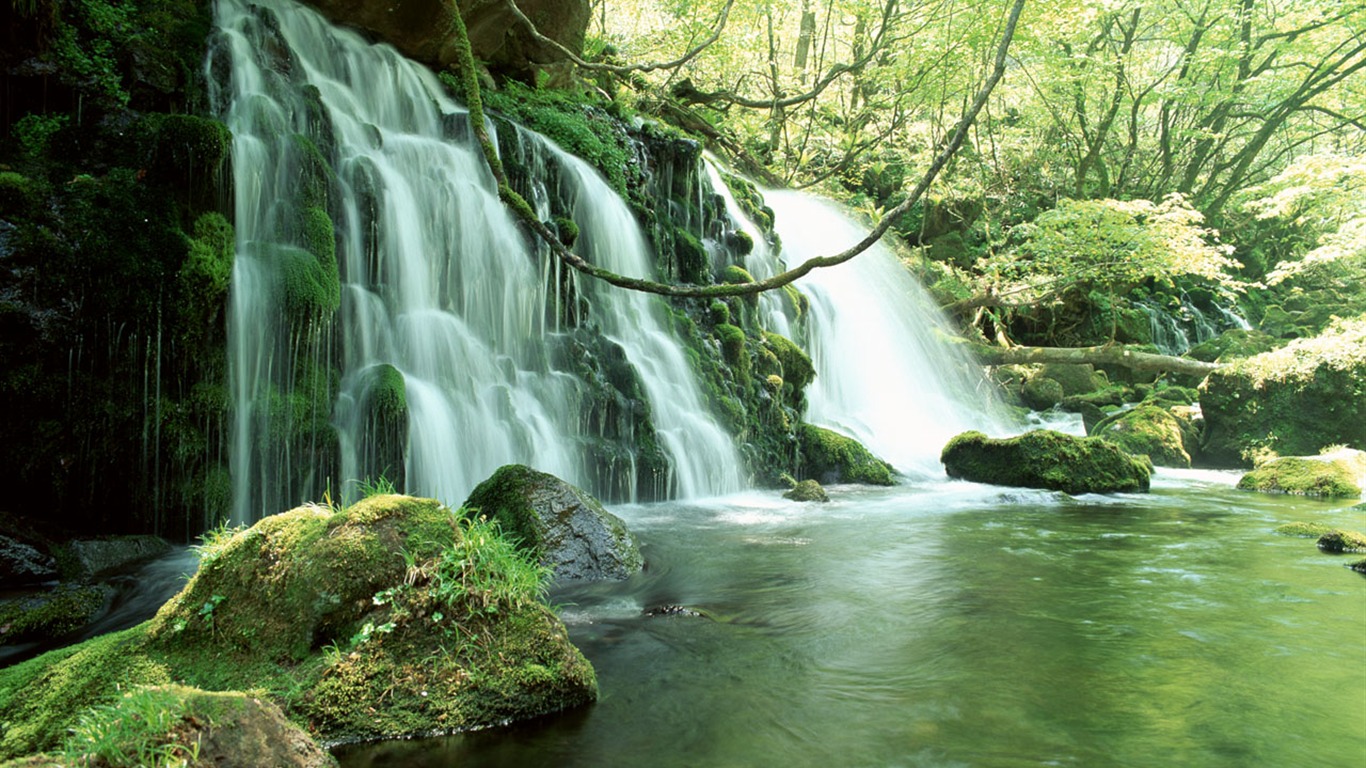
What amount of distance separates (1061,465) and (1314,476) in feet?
13.9

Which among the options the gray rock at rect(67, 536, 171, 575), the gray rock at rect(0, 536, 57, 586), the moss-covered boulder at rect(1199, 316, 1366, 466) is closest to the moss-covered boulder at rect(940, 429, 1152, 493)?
the moss-covered boulder at rect(1199, 316, 1366, 466)

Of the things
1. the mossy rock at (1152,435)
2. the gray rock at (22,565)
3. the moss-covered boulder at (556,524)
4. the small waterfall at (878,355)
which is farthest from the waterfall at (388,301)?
the mossy rock at (1152,435)

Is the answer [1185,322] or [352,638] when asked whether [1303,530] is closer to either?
[352,638]

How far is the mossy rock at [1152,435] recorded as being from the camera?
16.0 metres

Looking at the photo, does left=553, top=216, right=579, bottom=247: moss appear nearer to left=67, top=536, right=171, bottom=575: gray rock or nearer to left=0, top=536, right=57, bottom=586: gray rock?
left=67, top=536, right=171, bottom=575: gray rock

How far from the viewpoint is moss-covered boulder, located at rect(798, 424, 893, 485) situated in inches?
507

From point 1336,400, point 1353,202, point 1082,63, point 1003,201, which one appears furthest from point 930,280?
point 1353,202

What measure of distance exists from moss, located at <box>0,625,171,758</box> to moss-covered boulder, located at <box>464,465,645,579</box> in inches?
100

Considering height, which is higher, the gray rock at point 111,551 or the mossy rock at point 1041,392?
the mossy rock at point 1041,392

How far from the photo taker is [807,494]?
10664mm

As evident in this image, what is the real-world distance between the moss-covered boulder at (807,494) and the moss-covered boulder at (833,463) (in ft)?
6.32

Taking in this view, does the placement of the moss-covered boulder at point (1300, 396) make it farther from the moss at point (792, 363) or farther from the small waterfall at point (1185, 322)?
the moss at point (792, 363)

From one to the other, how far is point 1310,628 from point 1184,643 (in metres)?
1.05

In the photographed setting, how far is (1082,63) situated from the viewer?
2191 cm
